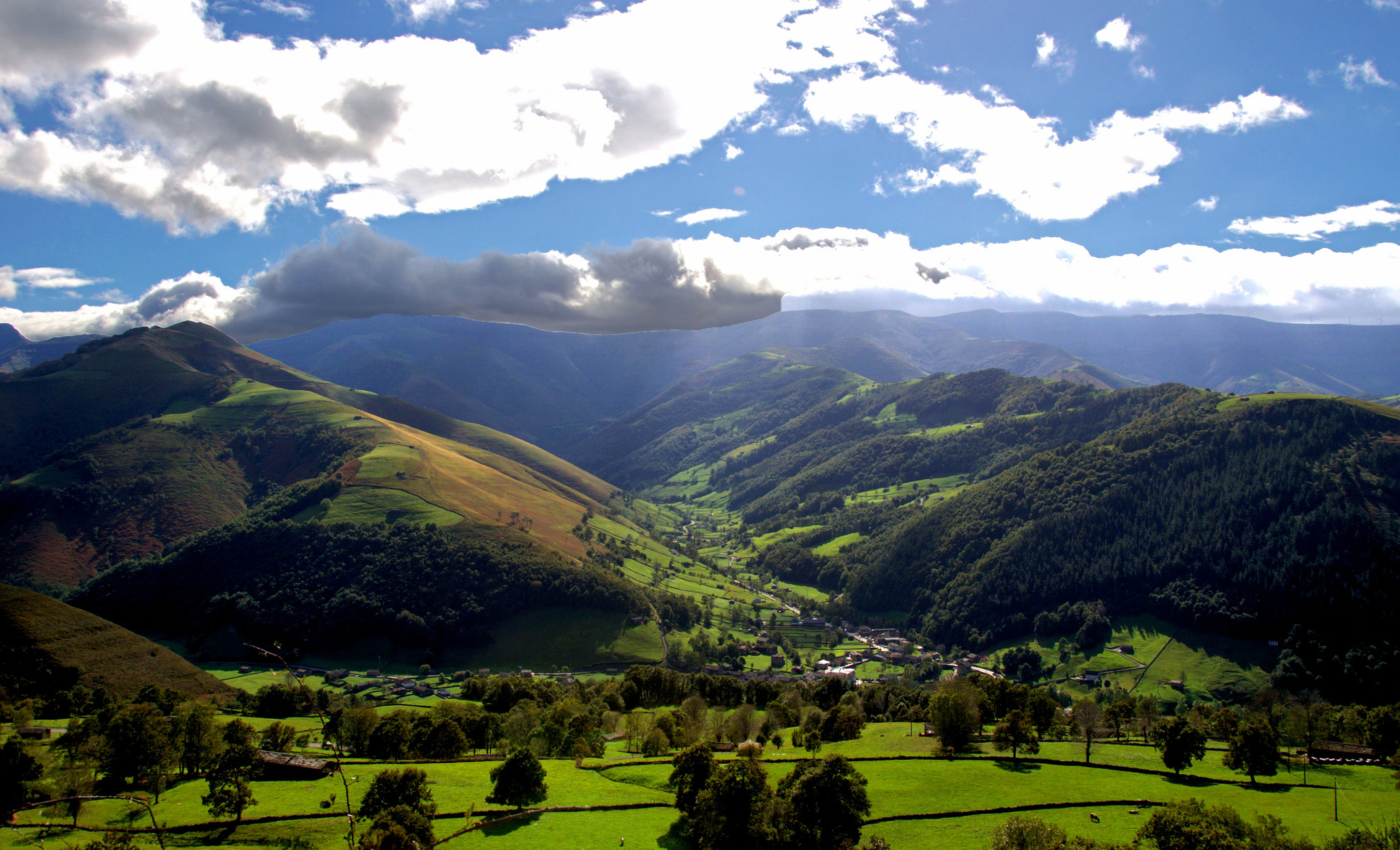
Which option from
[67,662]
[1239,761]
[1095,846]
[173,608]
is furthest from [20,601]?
[1239,761]

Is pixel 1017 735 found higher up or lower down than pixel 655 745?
higher up

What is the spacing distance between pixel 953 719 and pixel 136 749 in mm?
70657

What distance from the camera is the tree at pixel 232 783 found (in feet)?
141

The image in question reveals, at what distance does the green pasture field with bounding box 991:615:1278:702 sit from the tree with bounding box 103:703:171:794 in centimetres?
15571

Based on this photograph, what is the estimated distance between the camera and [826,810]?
1736 inches

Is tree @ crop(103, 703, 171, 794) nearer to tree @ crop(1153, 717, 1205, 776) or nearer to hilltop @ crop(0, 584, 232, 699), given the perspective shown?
hilltop @ crop(0, 584, 232, 699)

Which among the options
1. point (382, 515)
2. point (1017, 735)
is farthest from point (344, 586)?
point (1017, 735)

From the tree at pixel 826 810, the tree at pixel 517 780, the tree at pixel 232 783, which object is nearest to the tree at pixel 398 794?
the tree at pixel 517 780

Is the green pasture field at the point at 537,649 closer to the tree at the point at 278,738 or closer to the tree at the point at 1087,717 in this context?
the tree at the point at 278,738

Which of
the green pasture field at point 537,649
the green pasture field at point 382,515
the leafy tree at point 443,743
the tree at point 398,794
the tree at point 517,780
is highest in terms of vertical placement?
the tree at point 398,794

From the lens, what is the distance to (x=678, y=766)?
50.5 meters

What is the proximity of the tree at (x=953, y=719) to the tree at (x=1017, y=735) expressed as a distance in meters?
3.06

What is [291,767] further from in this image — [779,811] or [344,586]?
[344,586]

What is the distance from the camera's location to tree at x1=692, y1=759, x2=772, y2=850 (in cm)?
4369
